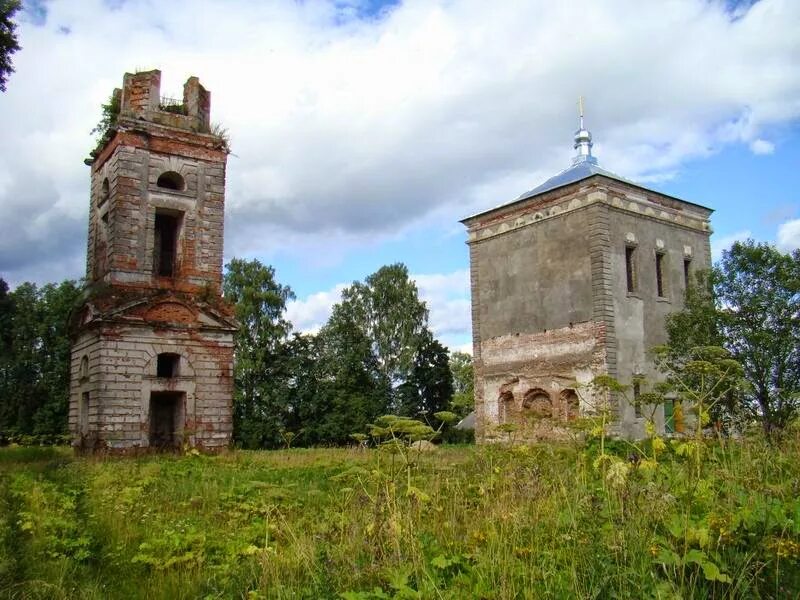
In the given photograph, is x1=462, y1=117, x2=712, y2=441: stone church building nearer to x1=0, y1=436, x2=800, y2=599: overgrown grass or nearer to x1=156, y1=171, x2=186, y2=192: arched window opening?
x1=156, y1=171, x2=186, y2=192: arched window opening

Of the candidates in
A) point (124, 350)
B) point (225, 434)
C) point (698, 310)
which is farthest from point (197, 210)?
point (698, 310)

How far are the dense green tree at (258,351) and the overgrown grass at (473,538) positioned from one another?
102 ft

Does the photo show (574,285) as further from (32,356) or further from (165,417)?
(32,356)

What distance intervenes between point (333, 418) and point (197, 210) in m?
19.8

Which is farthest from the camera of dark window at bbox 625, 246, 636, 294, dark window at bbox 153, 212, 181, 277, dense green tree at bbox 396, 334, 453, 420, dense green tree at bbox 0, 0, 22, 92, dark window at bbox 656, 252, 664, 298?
dense green tree at bbox 396, 334, 453, 420

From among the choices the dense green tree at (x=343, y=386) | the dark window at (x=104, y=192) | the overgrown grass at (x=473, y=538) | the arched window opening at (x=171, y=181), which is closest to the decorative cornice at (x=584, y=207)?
the arched window opening at (x=171, y=181)

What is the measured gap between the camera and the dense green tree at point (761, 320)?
17469 mm

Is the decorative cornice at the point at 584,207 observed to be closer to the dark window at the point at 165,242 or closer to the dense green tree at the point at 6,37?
the dark window at the point at 165,242

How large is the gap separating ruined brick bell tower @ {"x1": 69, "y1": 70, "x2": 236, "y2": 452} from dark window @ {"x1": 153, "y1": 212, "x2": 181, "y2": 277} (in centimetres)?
4

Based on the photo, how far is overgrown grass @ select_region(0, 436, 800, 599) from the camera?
12.6 ft

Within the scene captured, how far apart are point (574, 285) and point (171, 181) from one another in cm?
1387

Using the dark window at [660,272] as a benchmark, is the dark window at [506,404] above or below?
below

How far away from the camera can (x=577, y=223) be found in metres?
24.7

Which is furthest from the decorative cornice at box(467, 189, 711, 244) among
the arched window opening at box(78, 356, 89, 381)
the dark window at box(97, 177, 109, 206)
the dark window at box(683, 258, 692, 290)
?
the arched window opening at box(78, 356, 89, 381)
